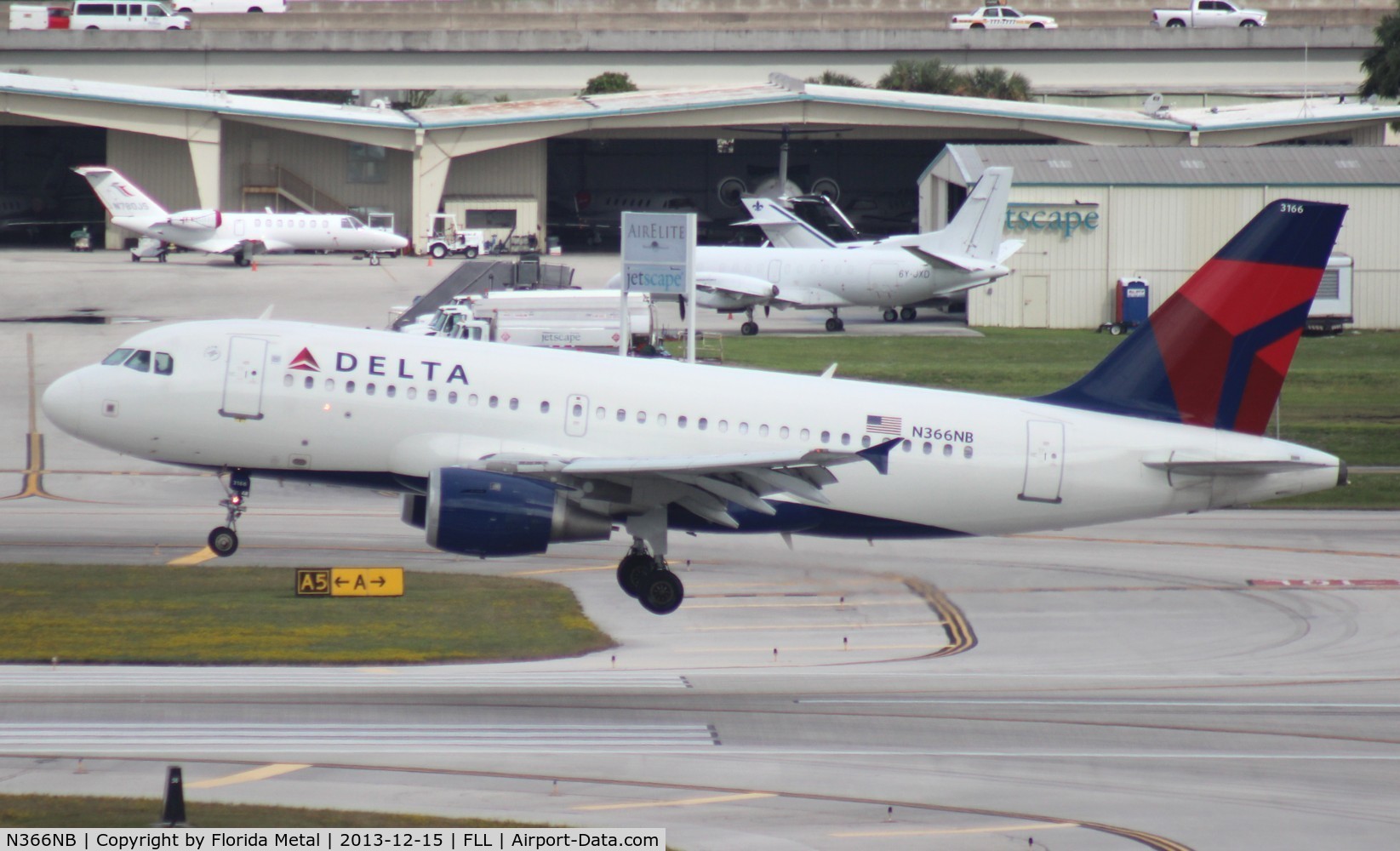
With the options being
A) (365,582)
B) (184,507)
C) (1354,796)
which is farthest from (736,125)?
(1354,796)

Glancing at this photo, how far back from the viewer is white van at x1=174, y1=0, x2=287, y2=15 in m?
133

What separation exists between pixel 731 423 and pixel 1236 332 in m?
9.50

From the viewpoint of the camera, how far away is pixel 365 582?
101 ft

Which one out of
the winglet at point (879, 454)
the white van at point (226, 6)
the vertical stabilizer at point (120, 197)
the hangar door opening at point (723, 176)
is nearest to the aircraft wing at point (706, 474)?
the winglet at point (879, 454)

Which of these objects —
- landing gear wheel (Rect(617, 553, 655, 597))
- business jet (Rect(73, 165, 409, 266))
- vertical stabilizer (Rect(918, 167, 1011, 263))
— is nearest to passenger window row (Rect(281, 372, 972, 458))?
landing gear wheel (Rect(617, 553, 655, 597))

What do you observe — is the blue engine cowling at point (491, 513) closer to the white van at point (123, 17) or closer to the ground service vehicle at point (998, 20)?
the white van at point (123, 17)

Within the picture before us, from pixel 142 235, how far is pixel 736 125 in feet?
126

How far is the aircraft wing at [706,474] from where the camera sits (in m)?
25.0

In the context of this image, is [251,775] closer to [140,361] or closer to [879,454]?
[879,454]

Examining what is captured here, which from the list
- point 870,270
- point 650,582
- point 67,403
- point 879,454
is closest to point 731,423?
point 650,582

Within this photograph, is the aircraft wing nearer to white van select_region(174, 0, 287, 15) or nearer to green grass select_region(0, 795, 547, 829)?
green grass select_region(0, 795, 547, 829)

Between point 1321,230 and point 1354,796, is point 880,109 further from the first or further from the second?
point 1354,796

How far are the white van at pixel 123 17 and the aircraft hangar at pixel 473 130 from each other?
2192cm

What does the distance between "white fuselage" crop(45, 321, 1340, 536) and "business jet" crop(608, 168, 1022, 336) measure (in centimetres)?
4536
